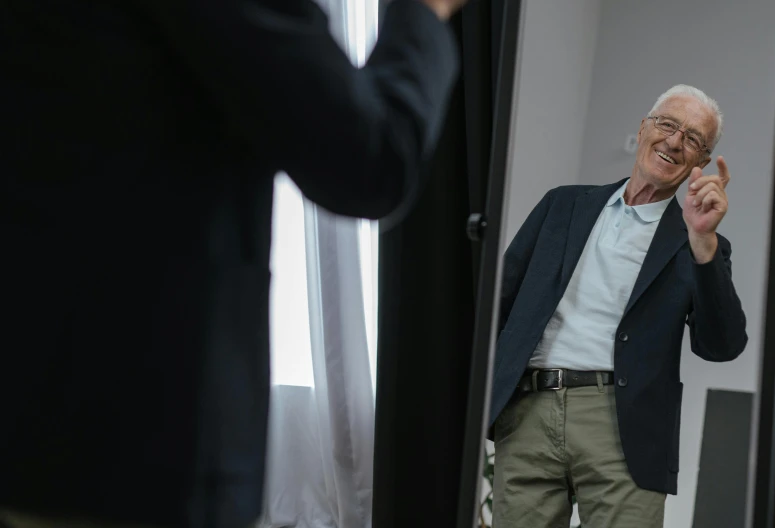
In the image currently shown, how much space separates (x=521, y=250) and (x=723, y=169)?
0.35 m

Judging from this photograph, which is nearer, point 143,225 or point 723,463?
point 143,225

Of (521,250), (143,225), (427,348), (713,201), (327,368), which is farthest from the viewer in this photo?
(327,368)

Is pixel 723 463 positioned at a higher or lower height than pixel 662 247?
lower

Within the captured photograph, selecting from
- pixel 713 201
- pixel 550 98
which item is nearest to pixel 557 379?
pixel 713 201

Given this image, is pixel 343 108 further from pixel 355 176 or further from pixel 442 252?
pixel 442 252

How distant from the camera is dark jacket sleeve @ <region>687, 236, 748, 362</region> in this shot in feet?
4.12

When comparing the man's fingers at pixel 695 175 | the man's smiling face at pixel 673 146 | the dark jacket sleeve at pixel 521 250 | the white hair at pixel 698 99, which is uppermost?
the white hair at pixel 698 99

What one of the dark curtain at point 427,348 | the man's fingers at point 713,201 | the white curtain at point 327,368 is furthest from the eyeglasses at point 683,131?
the white curtain at point 327,368

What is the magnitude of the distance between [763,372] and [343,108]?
962mm

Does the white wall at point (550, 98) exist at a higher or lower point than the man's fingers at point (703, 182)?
higher

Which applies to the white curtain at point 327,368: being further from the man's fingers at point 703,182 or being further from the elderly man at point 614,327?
the man's fingers at point 703,182

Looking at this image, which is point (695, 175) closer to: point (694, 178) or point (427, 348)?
point (694, 178)

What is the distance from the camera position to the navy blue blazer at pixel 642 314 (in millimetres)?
1263

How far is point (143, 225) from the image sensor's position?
18.0 inches
